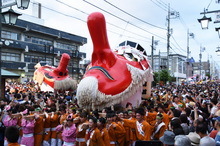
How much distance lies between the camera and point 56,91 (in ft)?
49.3

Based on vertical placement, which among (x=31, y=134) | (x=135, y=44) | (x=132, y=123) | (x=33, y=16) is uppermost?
(x=33, y=16)

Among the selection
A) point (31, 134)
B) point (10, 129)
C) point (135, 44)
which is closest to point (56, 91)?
point (135, 44)

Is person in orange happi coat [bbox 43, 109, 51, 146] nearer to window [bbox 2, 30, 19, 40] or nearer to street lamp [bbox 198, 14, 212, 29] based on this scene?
street lamp [bbox 198, 14, 212, 29]

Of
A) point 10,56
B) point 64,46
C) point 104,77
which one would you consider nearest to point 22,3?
point 104,77

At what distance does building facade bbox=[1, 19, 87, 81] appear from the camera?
25758mm

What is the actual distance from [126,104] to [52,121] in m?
3.01

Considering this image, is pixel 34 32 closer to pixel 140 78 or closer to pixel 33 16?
pixel 33 16

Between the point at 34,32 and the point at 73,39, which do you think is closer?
the point at 34,32

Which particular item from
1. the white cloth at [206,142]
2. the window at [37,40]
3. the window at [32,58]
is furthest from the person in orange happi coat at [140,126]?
the window at [37,40]

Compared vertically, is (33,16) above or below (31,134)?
above

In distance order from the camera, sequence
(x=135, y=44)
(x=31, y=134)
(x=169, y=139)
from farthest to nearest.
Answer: (x=135, y=44), (x=31, y=134), (x=169, y=139)

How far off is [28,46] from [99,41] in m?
23.6

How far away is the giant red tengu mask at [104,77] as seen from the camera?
6395 mm

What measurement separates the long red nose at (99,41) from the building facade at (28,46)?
776 inches
